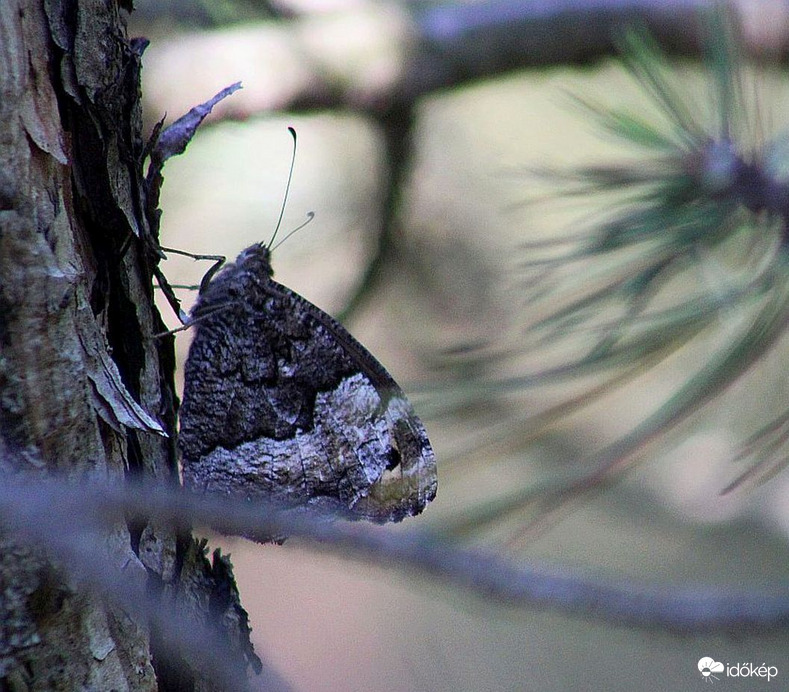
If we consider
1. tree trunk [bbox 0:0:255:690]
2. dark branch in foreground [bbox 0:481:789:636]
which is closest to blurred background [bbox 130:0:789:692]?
tree trunk [bbox 0:0:255:690]

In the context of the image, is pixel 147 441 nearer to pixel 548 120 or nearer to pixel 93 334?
pixel 93 334

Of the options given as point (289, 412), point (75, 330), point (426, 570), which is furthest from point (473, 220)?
point (426, 570)

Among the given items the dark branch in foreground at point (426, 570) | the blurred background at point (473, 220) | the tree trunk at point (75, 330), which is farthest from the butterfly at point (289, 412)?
the dark branch in foreground at point (426, 570)

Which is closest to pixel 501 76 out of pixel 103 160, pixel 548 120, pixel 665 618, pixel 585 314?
pixel 548 120

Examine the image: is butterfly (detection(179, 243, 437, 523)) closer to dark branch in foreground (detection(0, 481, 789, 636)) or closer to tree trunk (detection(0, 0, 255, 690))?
tree trunk (detection(0, 0, 255, 690))

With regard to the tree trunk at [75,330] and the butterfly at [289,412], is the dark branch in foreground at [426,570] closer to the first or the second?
the tree trunk at [75,330]

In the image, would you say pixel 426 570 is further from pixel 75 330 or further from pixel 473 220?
pixel 473 220
